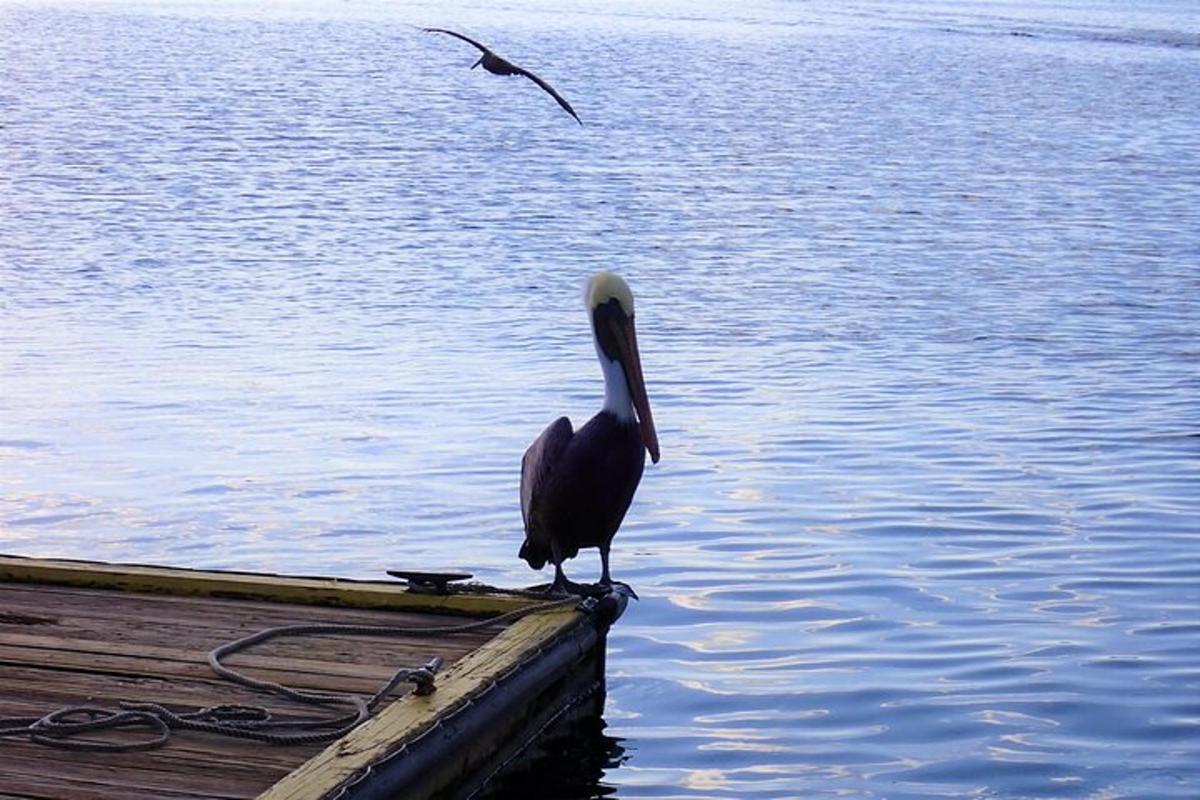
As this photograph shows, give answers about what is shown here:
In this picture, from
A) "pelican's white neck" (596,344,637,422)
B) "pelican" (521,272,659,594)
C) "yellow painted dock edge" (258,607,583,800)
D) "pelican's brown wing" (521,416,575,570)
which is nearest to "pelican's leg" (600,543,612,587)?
"pelican" (521,272,659,594)

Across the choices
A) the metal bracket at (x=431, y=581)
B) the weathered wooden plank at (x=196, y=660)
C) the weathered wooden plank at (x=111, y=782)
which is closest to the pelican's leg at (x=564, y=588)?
the metal bracket at (x=431, y=581)

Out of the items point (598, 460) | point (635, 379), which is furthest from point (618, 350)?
point (598, 460)

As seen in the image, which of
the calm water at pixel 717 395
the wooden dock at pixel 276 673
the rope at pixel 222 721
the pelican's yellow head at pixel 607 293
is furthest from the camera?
the calm water at pixel 717 395

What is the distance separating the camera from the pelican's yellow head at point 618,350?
284 inches

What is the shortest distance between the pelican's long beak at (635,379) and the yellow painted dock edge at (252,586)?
70 cm

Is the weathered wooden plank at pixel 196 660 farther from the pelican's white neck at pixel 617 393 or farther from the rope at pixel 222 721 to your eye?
the pelican's white neck at pixel 617 393

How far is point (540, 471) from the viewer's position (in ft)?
23.4

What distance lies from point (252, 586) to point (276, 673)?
2.93 ft

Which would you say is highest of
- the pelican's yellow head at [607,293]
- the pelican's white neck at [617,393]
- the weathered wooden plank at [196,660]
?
the pelican's yellow head at [607,293]

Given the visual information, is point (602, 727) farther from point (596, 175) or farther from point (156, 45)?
point (156, 45)

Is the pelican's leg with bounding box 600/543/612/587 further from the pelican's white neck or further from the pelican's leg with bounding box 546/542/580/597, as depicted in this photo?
the pelican's white neck

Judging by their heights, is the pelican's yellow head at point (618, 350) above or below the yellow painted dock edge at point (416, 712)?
above

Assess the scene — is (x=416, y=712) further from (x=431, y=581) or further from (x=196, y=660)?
(x=431, y=581)

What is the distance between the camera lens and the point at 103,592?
695 cm
